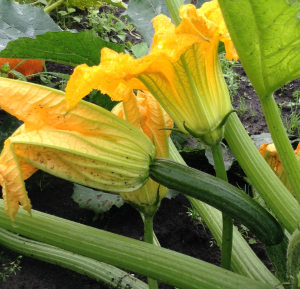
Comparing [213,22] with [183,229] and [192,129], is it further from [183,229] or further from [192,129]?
[183,229]

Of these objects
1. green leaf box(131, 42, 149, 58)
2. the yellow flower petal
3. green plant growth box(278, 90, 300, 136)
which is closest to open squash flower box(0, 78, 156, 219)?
Result: the yellow flower petal

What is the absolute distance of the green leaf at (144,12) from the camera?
1.82 metres

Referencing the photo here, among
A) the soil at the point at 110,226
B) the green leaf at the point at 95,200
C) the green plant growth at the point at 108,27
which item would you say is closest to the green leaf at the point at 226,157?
the soil at the point at 110,226

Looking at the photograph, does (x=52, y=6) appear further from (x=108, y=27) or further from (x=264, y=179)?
(x=264, y=179)

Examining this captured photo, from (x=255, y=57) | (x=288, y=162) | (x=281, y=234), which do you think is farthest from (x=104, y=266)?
(x=255, y=57)

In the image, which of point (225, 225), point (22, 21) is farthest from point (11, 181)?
point (22, 21)

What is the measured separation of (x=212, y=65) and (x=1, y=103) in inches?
18.7

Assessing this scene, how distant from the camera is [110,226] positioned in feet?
5.95

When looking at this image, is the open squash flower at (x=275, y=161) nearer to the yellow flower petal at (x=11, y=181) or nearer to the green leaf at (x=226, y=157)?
the green leaf at (x=226, y=157)

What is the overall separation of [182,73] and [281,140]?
0.88 ft

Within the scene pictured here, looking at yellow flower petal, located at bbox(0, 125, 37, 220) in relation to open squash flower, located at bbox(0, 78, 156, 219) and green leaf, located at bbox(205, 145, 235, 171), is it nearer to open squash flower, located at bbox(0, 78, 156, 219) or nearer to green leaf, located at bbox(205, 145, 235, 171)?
open squash flower, located at bbox(0, 78, 156, 219)

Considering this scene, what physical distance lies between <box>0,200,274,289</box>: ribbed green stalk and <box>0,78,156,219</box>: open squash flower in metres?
0.11

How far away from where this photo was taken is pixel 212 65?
3.56ft

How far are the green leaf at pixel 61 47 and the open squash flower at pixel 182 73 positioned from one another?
44 cm
